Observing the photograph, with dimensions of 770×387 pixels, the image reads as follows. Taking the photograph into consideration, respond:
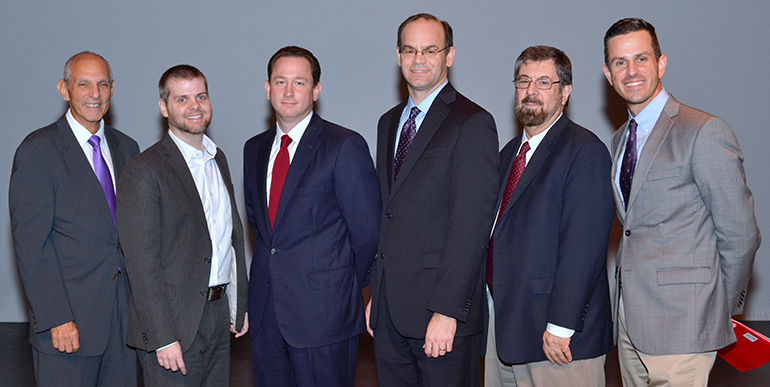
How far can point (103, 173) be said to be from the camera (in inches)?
110

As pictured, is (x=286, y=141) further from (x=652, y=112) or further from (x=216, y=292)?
(x=652, y=112)

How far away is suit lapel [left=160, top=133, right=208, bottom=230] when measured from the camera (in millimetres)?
2502

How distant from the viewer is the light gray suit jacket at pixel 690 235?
217cm

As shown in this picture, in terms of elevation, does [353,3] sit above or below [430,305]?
above

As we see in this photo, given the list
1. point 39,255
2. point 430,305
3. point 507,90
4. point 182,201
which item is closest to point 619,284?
point 430,305

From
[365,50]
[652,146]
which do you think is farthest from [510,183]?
[365,50]

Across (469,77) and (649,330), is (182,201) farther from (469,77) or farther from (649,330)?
(469,77)

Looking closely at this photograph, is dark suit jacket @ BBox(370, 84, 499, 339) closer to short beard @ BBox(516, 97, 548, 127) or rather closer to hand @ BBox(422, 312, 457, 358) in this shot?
hand @ BBox(422, 312, 457, 358)

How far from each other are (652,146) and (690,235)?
0.37m

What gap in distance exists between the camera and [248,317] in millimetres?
2736

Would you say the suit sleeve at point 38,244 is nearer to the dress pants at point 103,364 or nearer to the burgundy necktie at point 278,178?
the dress pants at point 103,364

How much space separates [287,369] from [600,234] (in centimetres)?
148

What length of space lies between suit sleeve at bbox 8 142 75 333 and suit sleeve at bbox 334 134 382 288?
50.9 inches

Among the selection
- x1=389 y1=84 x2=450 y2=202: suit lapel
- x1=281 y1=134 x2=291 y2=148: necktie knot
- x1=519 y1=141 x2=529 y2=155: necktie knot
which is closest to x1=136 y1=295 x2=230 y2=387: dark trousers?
x1=281 y1=134 x2=291 y2=148: necktie knot
